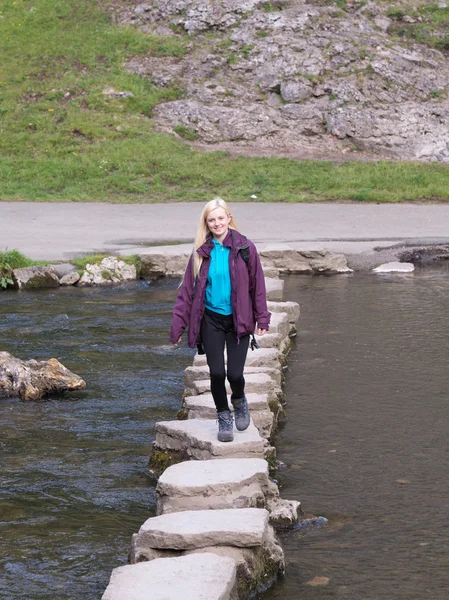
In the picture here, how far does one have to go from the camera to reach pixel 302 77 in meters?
30.0

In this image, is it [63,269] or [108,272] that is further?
[108,272]

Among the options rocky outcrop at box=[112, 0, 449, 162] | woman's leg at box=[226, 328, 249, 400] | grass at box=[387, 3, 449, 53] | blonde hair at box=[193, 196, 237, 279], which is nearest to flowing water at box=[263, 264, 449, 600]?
woman's leg at box=[226, 328, 249, 400]

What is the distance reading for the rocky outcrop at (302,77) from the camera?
28.5 meters

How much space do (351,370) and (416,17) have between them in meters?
27.0

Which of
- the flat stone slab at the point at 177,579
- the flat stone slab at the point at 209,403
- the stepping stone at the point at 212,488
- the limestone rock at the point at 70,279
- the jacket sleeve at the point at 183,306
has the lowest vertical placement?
the flat stone slab at the point at 177,579

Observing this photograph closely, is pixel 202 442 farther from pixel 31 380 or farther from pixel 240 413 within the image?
pixel 31 380

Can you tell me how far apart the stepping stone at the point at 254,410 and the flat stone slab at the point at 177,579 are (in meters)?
2.39

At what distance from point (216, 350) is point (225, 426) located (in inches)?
19.7

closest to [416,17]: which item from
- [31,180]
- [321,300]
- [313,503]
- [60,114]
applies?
[60,114]

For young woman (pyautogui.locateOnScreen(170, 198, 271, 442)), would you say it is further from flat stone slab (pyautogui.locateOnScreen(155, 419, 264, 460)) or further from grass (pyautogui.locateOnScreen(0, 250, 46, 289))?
grass (pyautogui.locateOnScreen(0, 250, 46, 289))

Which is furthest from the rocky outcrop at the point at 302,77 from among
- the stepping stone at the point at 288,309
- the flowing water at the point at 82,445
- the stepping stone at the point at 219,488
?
the stepping stone at the point at 219,488

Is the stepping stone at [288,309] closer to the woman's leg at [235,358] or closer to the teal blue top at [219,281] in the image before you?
the woman's leg at [235,358]

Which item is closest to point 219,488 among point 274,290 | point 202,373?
point 202,373

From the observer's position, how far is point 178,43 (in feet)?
105
